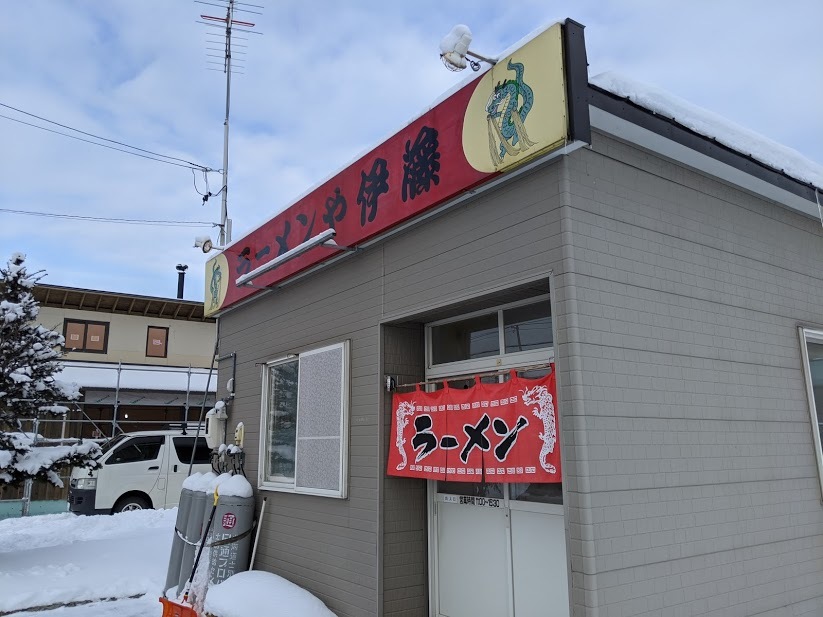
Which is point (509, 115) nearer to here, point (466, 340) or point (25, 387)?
point (466, 340)

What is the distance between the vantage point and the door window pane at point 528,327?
4891 mm

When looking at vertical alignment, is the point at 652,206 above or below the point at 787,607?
above

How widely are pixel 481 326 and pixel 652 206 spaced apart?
1706 mm

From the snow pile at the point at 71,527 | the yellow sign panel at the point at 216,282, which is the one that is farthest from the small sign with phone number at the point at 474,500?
the snow pile at the point at 71,527

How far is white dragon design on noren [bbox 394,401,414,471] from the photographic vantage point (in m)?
5.43

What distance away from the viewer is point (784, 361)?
546cm

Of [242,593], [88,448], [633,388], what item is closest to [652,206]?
[633,388]

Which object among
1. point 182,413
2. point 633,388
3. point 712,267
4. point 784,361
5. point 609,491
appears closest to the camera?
point 609,491

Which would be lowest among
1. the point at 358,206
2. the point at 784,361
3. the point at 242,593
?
the point at 242,593

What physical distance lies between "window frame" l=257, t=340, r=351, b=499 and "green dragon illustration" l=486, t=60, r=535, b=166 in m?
2.68

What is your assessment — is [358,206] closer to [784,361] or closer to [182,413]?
[784,361]

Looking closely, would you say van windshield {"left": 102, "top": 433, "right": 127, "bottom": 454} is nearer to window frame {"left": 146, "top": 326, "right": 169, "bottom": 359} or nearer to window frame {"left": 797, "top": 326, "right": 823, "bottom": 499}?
window frame {"left": 146, "top": 326, "right": 169, "bottom": 359}

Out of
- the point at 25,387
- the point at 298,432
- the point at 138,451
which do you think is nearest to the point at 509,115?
the point at 298,432

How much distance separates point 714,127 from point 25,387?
33.1 ft
